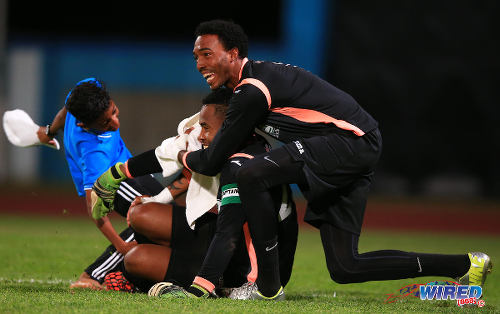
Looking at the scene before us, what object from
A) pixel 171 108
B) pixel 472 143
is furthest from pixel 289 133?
pixel 171 108

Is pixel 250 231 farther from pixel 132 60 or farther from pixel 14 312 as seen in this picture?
pixel 132 60


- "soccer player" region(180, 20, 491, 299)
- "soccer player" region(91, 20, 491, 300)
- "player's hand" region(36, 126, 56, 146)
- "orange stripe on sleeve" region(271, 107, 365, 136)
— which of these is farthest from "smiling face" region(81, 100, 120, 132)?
"orange stripe on sleeve" region(271, 107, 365, 136)

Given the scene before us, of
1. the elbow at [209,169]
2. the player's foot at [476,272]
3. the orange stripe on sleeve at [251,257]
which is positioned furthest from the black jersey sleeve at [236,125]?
the player's foot at [476,272]

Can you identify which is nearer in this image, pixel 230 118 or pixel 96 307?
pixel 96 307

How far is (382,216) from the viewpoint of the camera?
1326 cm

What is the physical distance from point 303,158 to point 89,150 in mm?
1767

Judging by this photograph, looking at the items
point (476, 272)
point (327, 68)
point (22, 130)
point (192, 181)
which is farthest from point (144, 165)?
point (327, 68)

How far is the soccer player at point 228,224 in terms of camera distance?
4.05 m

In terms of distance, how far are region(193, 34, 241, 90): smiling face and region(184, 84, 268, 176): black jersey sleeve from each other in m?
0.25

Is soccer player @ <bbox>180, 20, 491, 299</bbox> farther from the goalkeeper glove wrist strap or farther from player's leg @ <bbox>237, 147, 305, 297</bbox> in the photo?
the goalkeeper glove wrist strap

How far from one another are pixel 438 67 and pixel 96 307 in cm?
1373

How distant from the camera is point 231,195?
4.15m

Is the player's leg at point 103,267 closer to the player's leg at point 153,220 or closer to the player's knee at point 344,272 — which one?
the player's leg at point 153,220

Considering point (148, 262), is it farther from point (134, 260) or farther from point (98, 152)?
point (98, 152)
